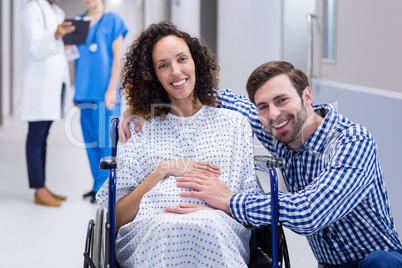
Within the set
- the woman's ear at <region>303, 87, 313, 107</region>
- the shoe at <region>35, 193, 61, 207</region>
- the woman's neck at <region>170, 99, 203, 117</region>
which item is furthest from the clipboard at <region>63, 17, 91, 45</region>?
the woman's ear at <region>303, 87, 313, 107</region>

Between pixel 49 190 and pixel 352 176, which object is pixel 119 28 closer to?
pixel 49 190

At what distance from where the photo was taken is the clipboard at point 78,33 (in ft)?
12.3

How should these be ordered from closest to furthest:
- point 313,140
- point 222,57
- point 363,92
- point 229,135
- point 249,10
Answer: point 313,140
point 229,135
point 363,92
point 249,10
point 222,57

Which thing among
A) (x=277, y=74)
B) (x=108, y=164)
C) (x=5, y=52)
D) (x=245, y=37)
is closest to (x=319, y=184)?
(x=277, y=74)

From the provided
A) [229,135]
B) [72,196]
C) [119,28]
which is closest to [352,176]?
[229,135]

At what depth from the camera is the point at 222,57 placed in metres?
5.72

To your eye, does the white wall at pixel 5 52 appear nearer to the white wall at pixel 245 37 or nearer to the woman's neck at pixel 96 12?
the white wall at pixel 245 37

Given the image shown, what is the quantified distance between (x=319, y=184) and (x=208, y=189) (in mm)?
329

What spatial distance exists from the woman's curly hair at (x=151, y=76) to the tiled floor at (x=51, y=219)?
1.12 feet

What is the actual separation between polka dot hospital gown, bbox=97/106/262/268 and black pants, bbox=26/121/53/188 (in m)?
2.01

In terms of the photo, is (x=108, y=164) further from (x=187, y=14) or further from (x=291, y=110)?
(x=187, y=14)

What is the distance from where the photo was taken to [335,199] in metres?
1.58

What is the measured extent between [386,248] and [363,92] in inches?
51.2

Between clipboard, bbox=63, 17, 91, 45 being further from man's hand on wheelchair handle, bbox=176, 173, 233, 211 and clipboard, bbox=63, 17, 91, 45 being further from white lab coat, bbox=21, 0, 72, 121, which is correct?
man's hand on wheelchair handle, bbox=176, 173, 233, 211
